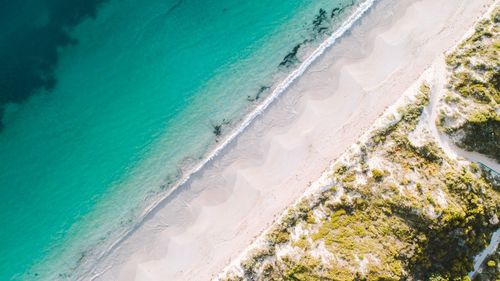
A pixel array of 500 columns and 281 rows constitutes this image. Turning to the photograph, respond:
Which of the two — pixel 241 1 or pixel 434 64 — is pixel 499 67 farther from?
pixel 241 1

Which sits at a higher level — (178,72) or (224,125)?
(178,72)

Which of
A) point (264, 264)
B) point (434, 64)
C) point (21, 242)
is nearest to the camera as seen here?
point (264, 264)

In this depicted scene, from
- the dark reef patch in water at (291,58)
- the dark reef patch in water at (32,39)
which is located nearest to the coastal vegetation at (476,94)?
the dark reef patch in water at (291,58)

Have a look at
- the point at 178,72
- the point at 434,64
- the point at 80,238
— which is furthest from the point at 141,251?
the point at 434,64

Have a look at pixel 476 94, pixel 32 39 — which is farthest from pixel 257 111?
pixel 32 39

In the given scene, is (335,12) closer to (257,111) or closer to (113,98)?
(257,111)

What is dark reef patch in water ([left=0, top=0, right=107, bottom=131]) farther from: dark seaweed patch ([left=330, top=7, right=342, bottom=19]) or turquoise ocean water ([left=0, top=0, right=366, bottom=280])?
dark seaweed patch ([left=330, top=7, right=342, bottom=19])

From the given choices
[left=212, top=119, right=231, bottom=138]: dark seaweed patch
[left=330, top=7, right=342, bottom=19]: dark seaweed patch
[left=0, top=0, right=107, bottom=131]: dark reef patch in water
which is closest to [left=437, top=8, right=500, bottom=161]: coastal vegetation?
[left=330, top=7, right=342, bottom=19]: dark seaweed patch
